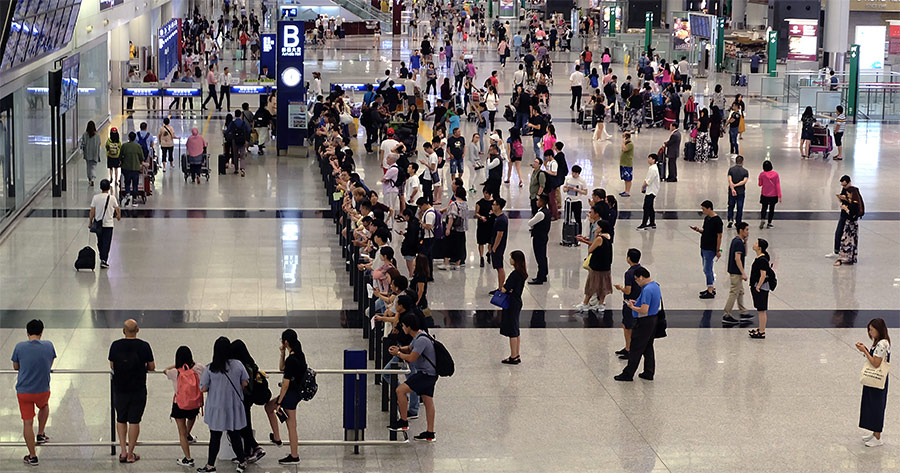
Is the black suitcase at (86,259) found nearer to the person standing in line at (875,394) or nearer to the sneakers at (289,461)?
the sneakers at (289,461)

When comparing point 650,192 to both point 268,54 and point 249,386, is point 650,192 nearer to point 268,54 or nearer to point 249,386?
point 249,386

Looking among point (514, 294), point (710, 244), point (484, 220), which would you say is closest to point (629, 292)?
point (514, 294)

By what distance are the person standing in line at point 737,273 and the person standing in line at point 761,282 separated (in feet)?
1.27

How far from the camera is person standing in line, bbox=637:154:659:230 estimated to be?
799 inches

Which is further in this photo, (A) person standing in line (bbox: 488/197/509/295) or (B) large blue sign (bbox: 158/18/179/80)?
(B) large blue sign (bbox: 158/18/179/80)

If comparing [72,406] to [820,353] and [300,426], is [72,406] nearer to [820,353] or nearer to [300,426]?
[300,426]

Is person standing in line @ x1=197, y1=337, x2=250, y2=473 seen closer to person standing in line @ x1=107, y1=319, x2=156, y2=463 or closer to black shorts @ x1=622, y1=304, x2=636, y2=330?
person standing in line @ x1=107, y1=319, x2=156, y2=463

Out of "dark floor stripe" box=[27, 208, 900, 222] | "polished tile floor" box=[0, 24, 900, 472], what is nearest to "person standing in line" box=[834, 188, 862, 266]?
"polished tile floor" box=[0, 24, 900, 472]

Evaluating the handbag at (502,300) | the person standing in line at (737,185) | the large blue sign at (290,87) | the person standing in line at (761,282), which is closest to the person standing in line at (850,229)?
the person standing in line at (737,185)

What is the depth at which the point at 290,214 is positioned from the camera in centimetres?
2181

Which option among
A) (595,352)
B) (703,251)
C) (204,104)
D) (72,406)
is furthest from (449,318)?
(204,104)

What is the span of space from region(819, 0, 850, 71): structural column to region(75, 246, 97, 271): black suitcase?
115 ft

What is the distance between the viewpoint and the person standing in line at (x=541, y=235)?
53.9 ft

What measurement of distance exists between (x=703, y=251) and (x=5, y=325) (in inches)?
336
